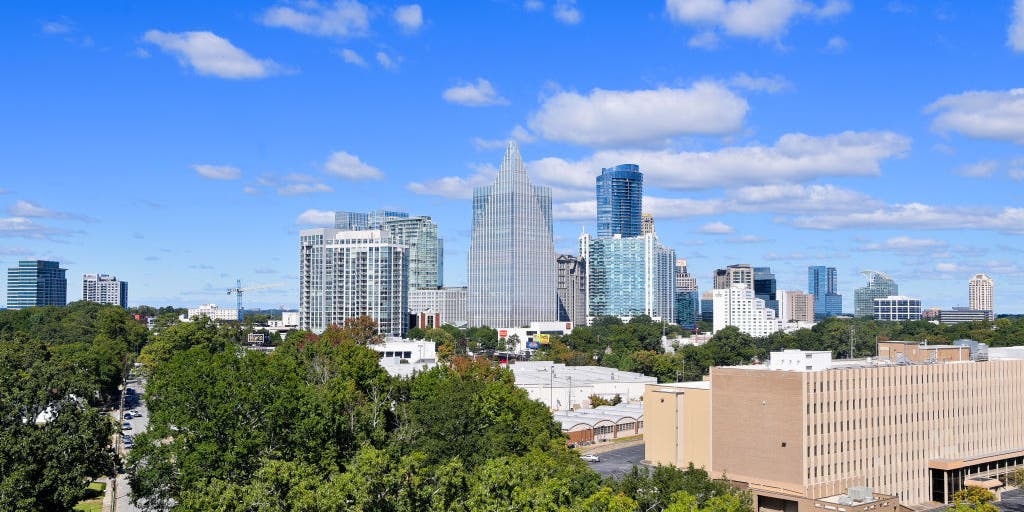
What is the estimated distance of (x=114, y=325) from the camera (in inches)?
5610

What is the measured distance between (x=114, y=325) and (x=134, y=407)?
38.7m

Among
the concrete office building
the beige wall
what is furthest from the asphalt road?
the concrete office building

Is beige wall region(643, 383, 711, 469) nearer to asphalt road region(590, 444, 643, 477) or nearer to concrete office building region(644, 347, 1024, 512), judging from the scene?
concrete office building region(644, 347, 1024, 512)

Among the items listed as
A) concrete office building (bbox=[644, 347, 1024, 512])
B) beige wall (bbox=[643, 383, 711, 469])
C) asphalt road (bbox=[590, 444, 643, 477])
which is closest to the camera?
concrete office building (bbox=[644, 347, 1024, 512])

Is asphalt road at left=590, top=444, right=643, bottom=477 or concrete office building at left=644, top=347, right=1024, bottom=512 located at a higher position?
concrete office building at left=644, top=347, right=1024, bottom=512

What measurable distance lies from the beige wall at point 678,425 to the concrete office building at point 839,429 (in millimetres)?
79

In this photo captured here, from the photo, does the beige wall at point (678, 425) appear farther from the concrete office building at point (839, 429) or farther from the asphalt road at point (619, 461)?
the asphalt road at point (619, 461)

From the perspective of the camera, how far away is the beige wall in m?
70.0

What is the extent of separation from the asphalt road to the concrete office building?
10.8ft

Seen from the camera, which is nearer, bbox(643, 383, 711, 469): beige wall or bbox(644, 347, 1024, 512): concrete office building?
bbox(644, 347, 1024, 512): concrete office building

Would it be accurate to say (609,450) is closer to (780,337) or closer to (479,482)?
(479,482)

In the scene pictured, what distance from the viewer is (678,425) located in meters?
71.8

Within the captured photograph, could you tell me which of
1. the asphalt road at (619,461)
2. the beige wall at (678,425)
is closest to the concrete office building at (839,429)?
the beige wall at (678,425)

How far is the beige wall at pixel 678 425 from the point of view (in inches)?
2756
